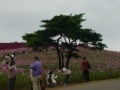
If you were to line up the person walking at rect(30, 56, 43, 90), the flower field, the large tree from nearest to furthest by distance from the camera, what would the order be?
1. the person walking at rect(30, 56, 43, 90)
2. the flower field
3. the large tree

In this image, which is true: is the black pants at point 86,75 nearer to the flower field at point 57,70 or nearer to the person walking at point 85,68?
the person walking at point 85,68

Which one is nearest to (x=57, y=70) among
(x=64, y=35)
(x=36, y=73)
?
(x=64, y=35)

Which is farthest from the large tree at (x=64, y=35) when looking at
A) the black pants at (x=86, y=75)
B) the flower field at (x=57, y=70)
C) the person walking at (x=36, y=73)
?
the person walking at (x=36, y=73)

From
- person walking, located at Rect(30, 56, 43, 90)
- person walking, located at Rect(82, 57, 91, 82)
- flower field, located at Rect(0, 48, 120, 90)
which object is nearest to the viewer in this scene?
person walking, located at Rect(30, 56, 43, 90)

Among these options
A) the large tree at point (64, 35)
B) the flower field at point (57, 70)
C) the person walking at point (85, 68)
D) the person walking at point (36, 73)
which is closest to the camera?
the person walking at point (36, 73)

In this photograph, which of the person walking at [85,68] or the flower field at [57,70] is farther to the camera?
the person walking at [85,68]

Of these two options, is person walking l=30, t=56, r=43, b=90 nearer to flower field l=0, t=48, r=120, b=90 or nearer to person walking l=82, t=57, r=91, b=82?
flower field l=0, t=48, r=120, b=90

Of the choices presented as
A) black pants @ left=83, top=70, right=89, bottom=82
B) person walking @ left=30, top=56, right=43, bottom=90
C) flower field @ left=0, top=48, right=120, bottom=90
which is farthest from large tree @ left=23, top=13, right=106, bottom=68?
person walking @ left=30, top=56, right=43, bottom=90

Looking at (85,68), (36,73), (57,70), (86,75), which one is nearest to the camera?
(36,73)

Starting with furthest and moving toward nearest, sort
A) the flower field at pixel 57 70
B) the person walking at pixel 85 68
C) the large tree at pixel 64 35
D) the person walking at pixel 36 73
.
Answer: the large tree at pixel 64 35 < the person walking at pixel 85 68 < the flower field at pixel 57 70 < the person walking at pixel 36 73

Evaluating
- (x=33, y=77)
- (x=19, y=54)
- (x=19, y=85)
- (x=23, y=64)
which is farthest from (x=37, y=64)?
(x=19, y=54)

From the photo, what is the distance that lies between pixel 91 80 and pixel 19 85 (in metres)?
7.14

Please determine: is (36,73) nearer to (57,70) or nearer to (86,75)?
(86,75)

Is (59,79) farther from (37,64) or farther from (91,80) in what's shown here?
(37,64)
